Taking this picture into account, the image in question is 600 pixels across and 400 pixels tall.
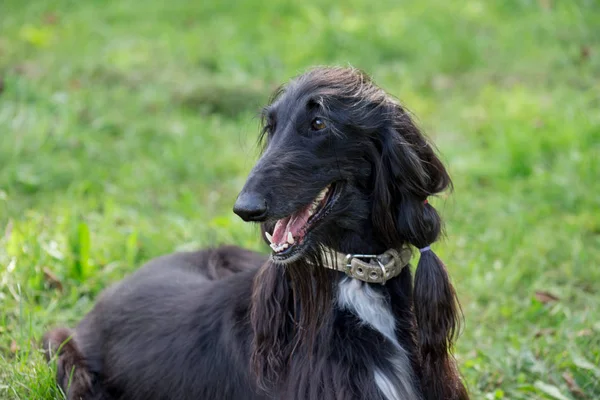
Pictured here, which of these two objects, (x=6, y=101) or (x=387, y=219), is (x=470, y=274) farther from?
(x=6, y=101)

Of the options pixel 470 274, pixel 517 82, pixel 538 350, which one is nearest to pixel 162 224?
pixel 470 274

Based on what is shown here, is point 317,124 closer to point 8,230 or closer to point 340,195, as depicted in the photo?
point 340,195

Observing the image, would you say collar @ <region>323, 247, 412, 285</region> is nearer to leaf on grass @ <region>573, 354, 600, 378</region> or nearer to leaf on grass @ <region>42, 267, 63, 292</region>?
leaf on grass @ <region>573, 354, 600, 378</region>

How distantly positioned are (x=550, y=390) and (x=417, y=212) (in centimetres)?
Result: 148

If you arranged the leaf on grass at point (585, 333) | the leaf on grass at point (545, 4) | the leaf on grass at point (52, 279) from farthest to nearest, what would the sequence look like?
the leaf on grass at point (545, 4), the leaf on grass at point (52, 279), the leaf on grass at point (585, 333)

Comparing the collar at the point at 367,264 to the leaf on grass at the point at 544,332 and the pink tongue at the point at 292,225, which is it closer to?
the pink tongue at the point at 292,225

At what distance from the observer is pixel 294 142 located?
10.1 feet

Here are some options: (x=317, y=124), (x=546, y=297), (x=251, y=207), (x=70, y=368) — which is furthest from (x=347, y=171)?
(x=546, y=297)

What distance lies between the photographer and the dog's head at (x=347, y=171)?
3033mm

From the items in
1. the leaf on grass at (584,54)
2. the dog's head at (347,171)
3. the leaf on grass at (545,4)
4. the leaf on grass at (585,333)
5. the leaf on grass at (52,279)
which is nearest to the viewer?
the dog's head at (347,171)

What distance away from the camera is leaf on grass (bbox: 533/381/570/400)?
3.94 metres

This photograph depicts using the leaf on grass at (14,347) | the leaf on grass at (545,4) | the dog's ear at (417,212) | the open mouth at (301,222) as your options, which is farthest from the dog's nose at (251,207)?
the leaf on grass at (545,4)

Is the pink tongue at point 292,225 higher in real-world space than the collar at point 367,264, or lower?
higher

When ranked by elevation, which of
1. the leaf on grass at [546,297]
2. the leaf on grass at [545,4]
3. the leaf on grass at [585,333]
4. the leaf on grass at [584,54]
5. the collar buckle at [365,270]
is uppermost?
the leaf on grass at [545,4]
